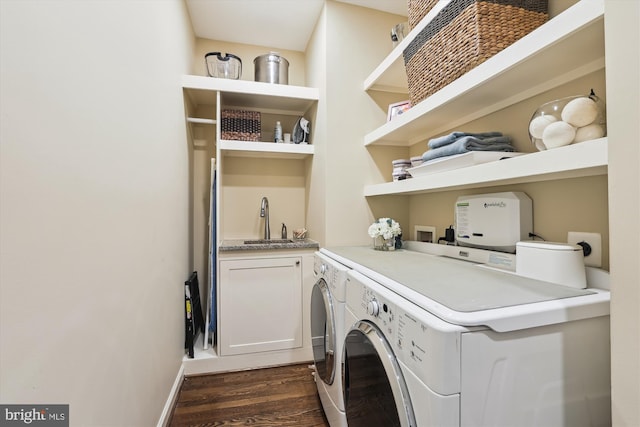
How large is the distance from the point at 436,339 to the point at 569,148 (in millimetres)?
648

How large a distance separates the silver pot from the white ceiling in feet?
0.91

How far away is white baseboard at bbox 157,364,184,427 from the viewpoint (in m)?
1.50

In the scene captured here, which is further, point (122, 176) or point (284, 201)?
point (284, 201)

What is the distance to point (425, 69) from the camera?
143 centimetres

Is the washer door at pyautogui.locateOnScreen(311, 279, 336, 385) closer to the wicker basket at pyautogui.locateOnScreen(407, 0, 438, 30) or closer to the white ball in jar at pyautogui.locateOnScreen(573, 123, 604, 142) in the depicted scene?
the white ball in jar at pyautogui.locateOnScreen(573, 123, 604, 142)

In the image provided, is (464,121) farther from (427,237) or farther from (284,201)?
(284,201)

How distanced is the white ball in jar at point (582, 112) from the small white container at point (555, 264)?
1.28 ft

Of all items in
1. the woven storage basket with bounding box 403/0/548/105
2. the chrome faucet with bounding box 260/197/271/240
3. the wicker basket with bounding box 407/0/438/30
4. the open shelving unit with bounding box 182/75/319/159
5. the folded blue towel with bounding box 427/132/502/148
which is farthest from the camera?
the chrome faucet with bounding box 260/197/271/240

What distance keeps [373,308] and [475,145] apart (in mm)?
813

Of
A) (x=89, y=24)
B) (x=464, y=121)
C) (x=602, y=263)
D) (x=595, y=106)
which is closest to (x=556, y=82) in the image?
(x=595, y=106)

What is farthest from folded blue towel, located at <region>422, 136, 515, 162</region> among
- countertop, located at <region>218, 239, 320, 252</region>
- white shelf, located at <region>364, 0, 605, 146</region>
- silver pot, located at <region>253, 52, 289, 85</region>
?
silver pot, located at <region>253, 52, 289, 85</region>

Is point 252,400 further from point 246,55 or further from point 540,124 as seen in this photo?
point 246,55

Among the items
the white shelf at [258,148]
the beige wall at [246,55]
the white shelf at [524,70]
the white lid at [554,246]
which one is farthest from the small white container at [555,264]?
the beige wall at [246,55]

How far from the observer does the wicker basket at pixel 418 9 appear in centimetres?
140
